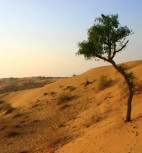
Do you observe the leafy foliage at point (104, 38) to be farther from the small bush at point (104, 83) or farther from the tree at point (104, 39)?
the small bush at point (104, 83)

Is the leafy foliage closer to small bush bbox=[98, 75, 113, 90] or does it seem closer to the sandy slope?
the sandy slope

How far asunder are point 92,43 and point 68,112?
1124 centimetres

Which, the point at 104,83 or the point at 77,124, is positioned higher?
the point at 104,83

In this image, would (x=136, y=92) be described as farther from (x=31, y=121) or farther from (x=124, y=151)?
(x=124, y=151)

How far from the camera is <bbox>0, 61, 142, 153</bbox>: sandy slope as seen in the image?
17031mm

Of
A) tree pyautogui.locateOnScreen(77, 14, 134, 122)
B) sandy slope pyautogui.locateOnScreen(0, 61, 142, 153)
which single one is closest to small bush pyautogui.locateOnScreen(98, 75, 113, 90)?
sandy slope pyautogui.locateOnScreen(0, 61, 142, 153)

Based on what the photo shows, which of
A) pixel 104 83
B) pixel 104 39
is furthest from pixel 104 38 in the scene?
pixel 104 83

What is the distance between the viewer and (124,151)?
14.6m

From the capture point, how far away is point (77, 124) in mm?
23953

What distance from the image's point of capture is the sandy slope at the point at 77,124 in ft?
55.9

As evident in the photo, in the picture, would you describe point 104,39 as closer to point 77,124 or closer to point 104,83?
point 77,124

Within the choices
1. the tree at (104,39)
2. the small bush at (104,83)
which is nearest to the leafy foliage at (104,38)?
the tree at (104,39)

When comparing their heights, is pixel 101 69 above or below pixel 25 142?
above

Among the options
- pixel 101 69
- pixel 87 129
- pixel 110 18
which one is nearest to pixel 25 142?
pixel 87 129
